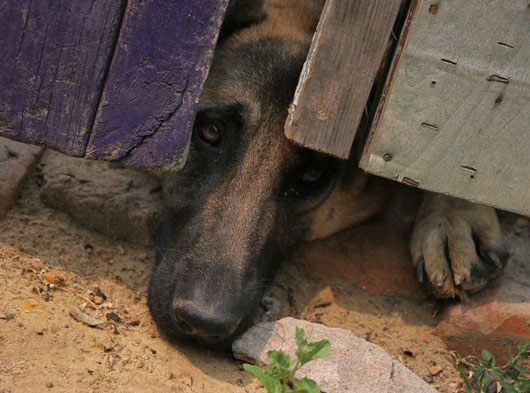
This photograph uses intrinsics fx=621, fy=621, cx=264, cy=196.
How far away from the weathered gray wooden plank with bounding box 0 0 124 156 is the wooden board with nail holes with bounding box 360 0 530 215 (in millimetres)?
1062

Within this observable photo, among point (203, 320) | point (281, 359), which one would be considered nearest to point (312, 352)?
point (281, 359)

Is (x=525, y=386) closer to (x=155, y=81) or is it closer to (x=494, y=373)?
(x=494, y=373)

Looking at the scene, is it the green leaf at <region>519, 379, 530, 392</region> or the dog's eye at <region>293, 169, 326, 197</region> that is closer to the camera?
the green leaf at <region>519, 379, 530, 392</region>

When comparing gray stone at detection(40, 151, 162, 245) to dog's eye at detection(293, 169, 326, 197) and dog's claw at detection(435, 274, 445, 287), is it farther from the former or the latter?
dog's claw at detection(435, 274, 445, 287)

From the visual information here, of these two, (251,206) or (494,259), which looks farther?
(494,259)

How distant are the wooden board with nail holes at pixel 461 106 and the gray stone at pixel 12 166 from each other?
1.58 m

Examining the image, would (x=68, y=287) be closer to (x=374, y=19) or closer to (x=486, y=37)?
(x=374, y=19)

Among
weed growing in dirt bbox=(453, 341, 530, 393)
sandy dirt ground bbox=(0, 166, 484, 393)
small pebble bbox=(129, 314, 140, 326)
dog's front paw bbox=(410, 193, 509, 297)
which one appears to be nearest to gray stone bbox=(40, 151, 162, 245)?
sandy dirt ground bbox=(0, 166, 484, 393)

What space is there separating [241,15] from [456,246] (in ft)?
4.87

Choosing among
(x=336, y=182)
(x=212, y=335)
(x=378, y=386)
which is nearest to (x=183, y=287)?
(x=212, y=335)

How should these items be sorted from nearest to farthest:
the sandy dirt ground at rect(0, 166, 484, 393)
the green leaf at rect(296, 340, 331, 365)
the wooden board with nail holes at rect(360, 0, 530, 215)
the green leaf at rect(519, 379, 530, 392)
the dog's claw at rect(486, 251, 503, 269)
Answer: the green leaf at rect(296, 340, 331, 365) < the sandy dirt ground at rect(0, 166, 484, 393) < the green leaf at rect(519, 379, 530, 392) < the wooden board with nail holes at rect(360, 0, 530, 215) < the dog's claw at rect(486, 251, 503, 269)

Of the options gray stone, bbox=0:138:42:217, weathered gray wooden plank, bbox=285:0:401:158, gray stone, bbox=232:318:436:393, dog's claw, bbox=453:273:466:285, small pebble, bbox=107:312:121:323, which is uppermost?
weathered gray wooden plank, bbox=285:0:401:158

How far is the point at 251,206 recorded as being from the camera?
2.60 meters

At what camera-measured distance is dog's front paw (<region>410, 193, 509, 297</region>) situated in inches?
111
